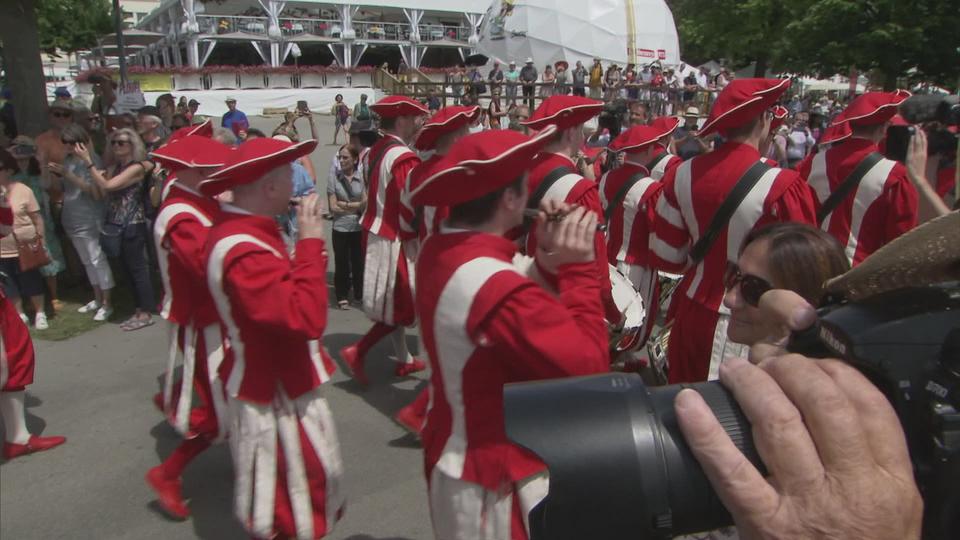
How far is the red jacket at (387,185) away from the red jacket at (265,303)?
2.30 metres

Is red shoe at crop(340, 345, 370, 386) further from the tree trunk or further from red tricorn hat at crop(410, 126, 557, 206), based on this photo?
the tree trunk

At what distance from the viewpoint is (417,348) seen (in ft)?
20.0

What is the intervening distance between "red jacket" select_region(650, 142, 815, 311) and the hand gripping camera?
6.04 ft

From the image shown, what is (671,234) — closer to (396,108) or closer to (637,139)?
(637,139)

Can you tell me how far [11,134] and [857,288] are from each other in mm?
11361

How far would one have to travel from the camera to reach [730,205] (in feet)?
10.4

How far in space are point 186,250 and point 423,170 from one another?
133cm

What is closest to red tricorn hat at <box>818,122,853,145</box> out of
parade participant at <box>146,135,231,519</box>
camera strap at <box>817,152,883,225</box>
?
camera strap at <box>817,152,883,225</box>

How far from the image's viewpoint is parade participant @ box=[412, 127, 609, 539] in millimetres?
Answer: 1738

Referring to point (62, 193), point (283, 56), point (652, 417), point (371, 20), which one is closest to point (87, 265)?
point (62, 193)

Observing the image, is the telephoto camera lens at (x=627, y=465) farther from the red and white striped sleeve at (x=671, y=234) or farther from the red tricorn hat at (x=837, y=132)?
the red tricorn hat at (x=837, y=132)

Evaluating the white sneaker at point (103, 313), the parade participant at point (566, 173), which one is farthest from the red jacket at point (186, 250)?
the white sneaker at point (103, 313)

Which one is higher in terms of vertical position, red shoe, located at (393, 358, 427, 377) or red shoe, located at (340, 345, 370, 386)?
red shoe, located at (340, 345, 370, 386)

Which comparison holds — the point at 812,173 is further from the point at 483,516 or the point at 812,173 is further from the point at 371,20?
the point at 371,20
